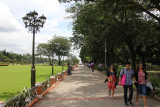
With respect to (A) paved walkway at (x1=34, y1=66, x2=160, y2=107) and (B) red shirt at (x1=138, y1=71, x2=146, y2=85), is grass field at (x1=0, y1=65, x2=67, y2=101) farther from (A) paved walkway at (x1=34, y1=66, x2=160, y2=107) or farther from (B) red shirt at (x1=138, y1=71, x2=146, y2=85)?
(B) red shirt at (x1=138, y1=71, x2=146, y2=85)

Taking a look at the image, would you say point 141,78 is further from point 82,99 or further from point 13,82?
point 13,82

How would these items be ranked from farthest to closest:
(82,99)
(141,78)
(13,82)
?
1. (13,82)
2. (82,99)
3. (141,78)

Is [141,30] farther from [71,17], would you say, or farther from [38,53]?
[38,53]

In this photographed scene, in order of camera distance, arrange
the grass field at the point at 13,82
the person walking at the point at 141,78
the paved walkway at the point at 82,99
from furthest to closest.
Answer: the grass field at the point at 13,82, the paved walkway at the point at 82,99, the person walking at the point at 141,78

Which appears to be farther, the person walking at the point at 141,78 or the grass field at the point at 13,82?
the grass field at the point at 13,82

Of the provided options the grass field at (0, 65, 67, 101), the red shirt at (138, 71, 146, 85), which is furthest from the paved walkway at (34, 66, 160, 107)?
the grass field at (0, 65, 67, 101)

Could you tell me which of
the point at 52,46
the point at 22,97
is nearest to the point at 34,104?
the point at 22,97

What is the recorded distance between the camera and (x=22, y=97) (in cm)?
623

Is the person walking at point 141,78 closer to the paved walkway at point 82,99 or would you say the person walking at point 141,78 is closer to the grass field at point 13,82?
the paved walkway at point 82,99

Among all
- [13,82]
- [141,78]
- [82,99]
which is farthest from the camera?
[13,82]

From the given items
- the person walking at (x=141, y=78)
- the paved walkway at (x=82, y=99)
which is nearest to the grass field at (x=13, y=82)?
the paved walkway at (x=82, y=99)

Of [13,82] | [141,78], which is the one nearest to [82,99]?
[141,78]

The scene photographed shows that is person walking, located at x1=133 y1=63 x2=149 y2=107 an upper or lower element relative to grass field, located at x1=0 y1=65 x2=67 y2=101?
upper

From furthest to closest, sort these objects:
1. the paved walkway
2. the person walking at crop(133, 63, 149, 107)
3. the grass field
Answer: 1. the grass field
2. the paved walkway
3. the person walking at crop(133, 63, 149, 107)
